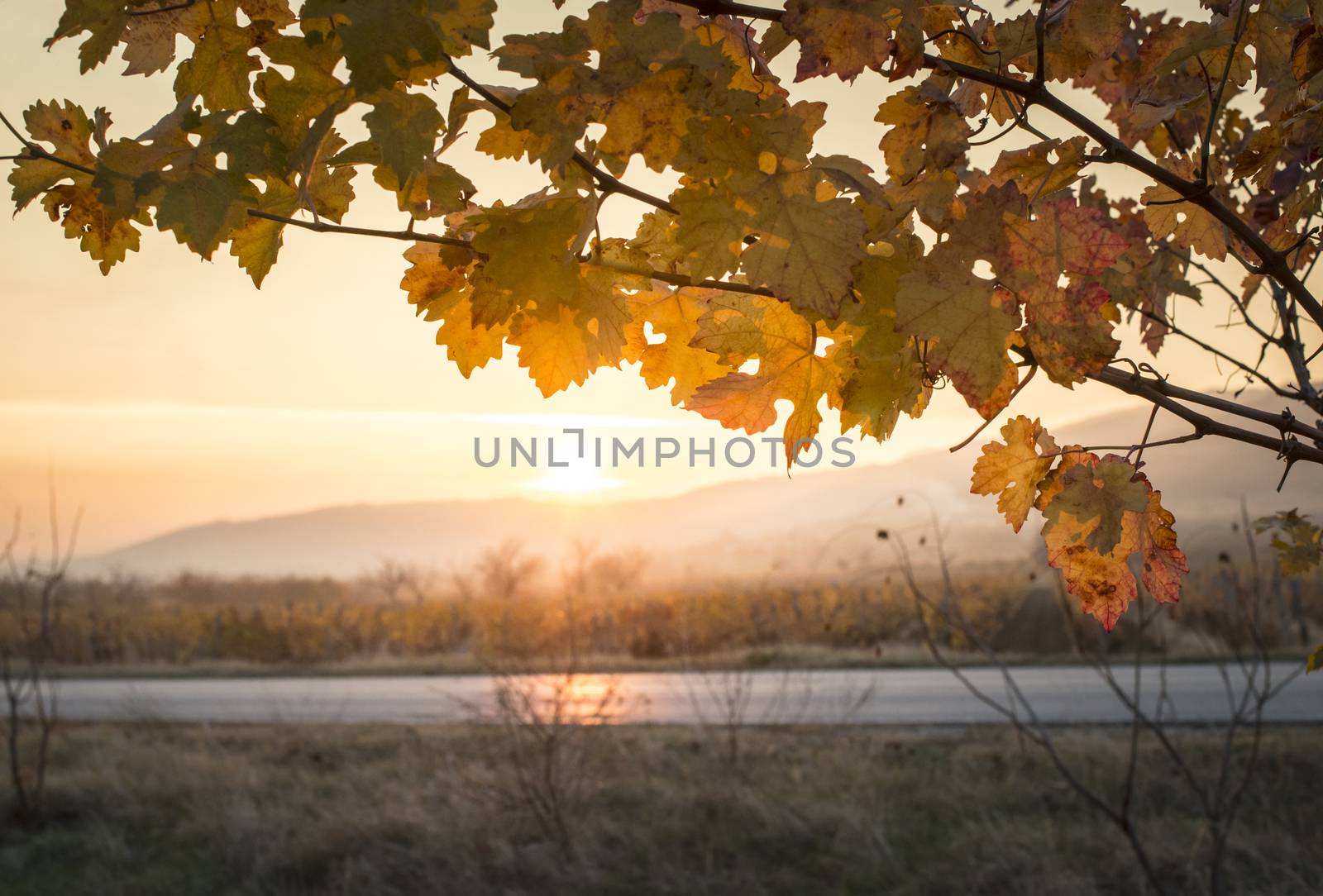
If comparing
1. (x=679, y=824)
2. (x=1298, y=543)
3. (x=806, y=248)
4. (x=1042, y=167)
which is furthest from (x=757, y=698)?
(x=806, y=248)

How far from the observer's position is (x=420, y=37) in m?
0.71

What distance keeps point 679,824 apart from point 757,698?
19.6 ft

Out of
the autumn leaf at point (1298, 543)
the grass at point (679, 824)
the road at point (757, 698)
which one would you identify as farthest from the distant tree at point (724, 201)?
the road at point (757, 698)

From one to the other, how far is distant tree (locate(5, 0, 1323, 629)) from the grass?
448cm

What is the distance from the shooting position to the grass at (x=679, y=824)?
16.6ft

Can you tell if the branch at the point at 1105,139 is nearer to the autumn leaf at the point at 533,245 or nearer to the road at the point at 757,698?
the autumn leaf at the point at 533,245

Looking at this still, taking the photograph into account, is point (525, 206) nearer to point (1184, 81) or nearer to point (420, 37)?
point (420, 37)

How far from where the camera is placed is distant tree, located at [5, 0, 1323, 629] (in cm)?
77

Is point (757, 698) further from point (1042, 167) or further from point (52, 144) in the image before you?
point (52, 144)

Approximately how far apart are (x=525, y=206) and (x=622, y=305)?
0.15 meters

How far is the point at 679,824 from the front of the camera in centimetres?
584

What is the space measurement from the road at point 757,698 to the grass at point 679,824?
0.67 meters

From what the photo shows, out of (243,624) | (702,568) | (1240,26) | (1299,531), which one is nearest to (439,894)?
(1299,531)

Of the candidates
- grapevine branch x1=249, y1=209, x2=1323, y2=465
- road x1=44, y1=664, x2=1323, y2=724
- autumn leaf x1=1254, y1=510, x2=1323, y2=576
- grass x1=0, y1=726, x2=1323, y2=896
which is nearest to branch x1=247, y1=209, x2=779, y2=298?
grapevine branch x1=249, y1=209, x2=1323, y2=465
